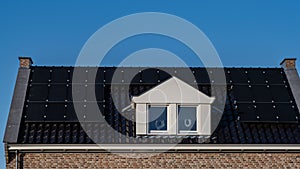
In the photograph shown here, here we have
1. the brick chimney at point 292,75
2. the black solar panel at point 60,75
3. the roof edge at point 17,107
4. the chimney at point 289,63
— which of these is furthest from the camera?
the chimney at point 289,63

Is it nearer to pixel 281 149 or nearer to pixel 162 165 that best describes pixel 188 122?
pixel 162 165

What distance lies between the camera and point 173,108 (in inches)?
789

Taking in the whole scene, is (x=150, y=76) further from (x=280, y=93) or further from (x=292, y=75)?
(x=292, y=75)

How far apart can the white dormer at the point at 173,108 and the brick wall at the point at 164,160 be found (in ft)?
3.30

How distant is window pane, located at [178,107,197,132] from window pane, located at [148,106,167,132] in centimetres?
53

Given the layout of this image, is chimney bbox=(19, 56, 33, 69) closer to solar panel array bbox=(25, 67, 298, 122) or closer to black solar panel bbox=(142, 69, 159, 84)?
solar panel array bbox=(25, 67, 298, 122)

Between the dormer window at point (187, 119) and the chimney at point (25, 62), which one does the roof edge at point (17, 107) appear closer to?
the chimney at point (25, 62)

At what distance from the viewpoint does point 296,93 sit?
21922mm

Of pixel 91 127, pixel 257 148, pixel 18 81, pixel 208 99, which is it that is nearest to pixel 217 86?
Result: pixel 208 99

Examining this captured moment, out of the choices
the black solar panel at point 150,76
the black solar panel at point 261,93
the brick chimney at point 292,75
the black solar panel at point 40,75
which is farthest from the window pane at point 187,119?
the black solar panel at point 40,75

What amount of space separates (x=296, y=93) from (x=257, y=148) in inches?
146

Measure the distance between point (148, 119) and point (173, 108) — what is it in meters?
0.96

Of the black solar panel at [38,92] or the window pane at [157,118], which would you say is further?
the black solar panel at [38,92]

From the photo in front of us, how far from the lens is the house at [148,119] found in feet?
62.6
